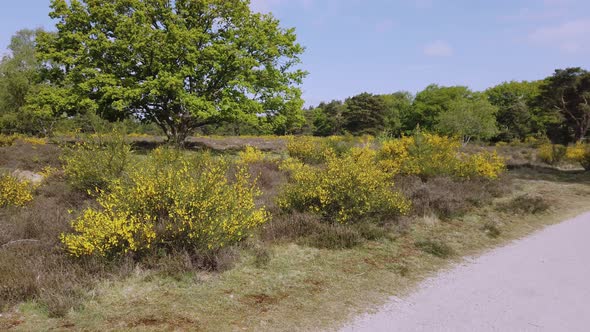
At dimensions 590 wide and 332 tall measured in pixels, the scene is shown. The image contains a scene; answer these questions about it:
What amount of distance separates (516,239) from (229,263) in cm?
657

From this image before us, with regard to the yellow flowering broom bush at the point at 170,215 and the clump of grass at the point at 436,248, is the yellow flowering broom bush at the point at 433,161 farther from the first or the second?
the yellow flowering broom bush at the point at 170,215

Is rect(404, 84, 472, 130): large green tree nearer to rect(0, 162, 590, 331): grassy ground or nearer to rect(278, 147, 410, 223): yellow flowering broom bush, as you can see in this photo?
rect(278, 147, 410, 223): yellow flowering broom bush

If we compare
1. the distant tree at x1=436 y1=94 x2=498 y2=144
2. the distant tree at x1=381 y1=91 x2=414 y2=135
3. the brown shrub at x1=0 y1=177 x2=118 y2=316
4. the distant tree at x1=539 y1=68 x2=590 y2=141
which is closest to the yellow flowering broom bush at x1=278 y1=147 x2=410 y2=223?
the brown shrub at x1=0 y1=177 x2=118 y2=316

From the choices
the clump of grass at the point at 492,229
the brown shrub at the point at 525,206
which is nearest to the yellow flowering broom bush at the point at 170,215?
the clump of grass at the point at 492,229

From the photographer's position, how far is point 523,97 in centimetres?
6328

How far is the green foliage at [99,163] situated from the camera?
25.9 ft

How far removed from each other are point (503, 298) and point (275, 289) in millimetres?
3174

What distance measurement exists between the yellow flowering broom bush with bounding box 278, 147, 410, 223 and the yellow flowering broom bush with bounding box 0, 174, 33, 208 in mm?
5425

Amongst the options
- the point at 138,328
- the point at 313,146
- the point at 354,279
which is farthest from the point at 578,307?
the point at 313,146

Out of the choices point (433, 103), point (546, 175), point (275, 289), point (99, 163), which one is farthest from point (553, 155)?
point (433, 103)

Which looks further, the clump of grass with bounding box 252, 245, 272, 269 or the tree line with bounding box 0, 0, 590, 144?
the tree line with bounding box 0, 0, 590, 144

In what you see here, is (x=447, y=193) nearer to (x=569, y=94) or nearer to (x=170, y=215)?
(x=170, y=215)

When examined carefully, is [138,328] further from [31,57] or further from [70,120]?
[31,57]

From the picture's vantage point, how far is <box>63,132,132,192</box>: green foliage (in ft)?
25.9
